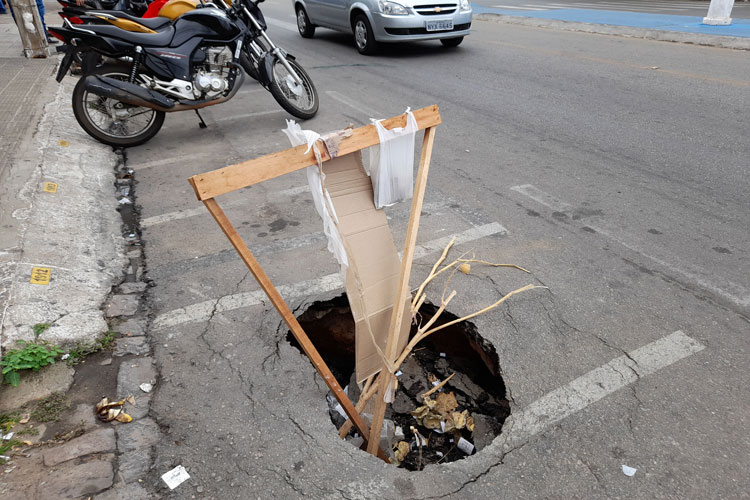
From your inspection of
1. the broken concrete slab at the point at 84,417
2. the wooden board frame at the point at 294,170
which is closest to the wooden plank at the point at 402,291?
the wooden board frame at the point at 294,170

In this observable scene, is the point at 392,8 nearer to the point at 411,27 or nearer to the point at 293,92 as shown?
the point at 411,27

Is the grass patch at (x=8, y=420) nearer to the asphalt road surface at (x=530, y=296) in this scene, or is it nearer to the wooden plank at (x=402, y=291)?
the asphalt road surface at (x=530, y=296)

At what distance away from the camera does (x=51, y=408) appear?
2543 millimetres

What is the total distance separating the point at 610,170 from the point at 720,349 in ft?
8.99

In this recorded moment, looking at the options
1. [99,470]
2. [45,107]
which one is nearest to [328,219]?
[99,470]

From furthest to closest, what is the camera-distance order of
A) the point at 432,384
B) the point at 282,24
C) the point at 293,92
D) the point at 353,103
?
the point at 282,24
the point at 353,103
the point at 293,92
the point at 432,384

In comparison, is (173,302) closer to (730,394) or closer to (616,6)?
(730,394)

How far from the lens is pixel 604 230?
13.6 ft

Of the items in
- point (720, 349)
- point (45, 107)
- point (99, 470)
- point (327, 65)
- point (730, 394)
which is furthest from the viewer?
point (327, 65)

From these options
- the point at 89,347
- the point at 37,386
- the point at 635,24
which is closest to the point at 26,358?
the point at 37,386

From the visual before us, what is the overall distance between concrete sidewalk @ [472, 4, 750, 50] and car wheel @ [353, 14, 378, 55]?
222 inches

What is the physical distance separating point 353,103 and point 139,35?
294 centimetres

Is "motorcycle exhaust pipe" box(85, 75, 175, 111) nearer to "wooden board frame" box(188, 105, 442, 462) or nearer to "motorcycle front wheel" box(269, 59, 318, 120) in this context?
"motorcycle front wheel" box(269, 59, 318, 120)

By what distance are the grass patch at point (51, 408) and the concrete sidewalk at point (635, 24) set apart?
12.2m
